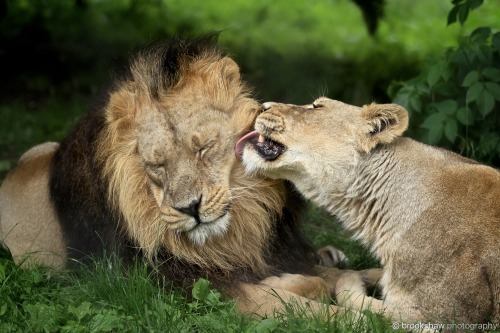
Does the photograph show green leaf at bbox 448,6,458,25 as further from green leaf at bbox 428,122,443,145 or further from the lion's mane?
the lion's mane

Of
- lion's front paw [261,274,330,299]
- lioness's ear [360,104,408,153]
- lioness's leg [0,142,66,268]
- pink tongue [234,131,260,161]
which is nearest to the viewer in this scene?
lioness's ear [360,104,408,153]

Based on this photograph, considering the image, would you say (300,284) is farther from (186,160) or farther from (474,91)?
(474,91)

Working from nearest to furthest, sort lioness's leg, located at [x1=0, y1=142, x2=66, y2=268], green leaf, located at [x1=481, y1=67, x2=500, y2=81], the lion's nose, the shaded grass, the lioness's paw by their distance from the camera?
1. the shaded grass
2. the lion's nose
3. lioness's leg, located at [x1=0, y1=142, x2=66, y2=268]
4. the lioness's paw
5. green leaf, located at [x1=481, y1=67, x2=500, y2=81]

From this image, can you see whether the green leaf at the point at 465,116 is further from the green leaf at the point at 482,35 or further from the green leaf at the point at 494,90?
the green leaf at the point at 482,35

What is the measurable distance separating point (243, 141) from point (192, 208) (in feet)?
1.47

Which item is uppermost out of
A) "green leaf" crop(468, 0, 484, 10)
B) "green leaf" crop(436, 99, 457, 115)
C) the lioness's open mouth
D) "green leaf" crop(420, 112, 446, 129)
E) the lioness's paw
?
"green leaf" crop(468, 0, 484, 10)

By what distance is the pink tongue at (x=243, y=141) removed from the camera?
4.29m

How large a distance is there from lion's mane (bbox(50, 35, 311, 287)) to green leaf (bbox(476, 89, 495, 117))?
147cm

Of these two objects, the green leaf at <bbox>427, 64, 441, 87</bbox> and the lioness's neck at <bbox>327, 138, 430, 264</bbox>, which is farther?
the green leaf at <bbox>427, 64, 441, 87</bbox>

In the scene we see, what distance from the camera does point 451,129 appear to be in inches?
221

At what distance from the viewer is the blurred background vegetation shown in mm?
8344

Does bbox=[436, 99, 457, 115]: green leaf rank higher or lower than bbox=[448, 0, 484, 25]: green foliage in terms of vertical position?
lower

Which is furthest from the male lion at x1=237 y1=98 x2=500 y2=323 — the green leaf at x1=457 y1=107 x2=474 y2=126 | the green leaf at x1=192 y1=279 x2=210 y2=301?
the green leaf at x1=457 y1=107 x2=474 y2=126

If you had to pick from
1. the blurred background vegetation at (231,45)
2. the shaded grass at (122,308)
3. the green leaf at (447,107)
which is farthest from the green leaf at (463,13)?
the shaded grass at (122,308)
